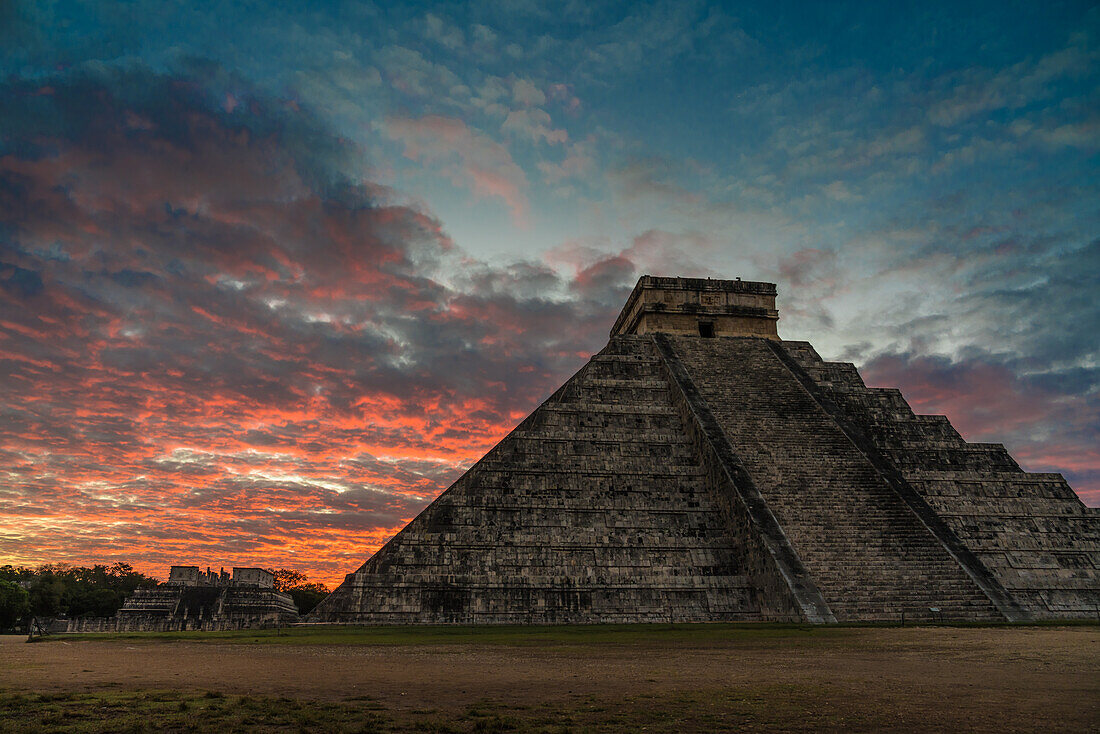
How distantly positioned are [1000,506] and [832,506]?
6794mm

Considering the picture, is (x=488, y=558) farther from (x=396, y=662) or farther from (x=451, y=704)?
(x=451, y=704)

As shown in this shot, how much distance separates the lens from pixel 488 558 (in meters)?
19.2

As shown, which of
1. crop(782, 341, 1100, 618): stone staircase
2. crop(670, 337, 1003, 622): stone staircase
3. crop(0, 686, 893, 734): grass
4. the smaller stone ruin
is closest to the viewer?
crop(0, 686, 893, 734): grass

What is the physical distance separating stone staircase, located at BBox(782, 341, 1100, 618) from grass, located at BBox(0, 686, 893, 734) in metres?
17.0

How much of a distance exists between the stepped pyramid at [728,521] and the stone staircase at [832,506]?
0.18ft

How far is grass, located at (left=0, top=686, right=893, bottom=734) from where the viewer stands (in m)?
4.86

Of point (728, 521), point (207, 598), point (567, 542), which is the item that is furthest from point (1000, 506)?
point (207, 598)

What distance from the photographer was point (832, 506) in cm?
2044

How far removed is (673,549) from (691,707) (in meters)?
14.7

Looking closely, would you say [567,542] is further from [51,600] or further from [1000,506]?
[51,600]

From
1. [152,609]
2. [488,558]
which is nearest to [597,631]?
[488,558]

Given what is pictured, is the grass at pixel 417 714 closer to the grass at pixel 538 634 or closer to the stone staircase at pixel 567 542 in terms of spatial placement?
the grass at pixel 538 634

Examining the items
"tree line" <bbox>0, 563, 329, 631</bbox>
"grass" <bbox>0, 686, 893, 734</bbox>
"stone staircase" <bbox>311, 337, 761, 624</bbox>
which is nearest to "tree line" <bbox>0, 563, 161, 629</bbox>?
"tree line" <bbox>0, 563, 329, 631</bbox>

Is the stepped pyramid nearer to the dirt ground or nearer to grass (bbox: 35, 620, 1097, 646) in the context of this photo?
grass (bbox: 35, 620, 1097, 646)
